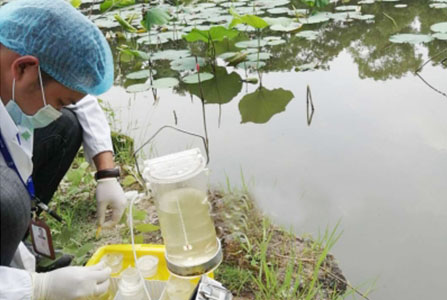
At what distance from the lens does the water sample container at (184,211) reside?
1.14m

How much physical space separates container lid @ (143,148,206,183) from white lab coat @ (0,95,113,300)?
1.16 feet

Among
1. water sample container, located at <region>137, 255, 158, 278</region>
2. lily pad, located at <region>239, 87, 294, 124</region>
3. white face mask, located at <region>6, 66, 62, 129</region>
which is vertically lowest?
lily pad, located at <region>239, 87, 294, 124</region>

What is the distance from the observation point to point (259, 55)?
3.31m

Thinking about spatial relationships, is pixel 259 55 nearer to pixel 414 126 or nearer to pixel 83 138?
pixel 414 126

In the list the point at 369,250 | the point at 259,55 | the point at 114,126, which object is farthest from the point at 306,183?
the point at 259,55

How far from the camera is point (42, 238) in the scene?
1.25 m

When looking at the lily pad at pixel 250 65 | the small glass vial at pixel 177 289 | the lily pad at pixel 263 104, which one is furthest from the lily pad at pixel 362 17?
the small glass vial at pixel 177 289

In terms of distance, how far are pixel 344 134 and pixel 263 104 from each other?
649 mm

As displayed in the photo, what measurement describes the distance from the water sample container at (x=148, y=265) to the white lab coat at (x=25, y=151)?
0.30 meters

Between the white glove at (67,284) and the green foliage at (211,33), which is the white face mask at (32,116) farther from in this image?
the green foliage at (211,33)

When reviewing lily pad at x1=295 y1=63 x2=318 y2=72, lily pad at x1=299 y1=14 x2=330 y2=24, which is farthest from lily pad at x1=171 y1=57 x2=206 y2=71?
lily pad at x1=299 y1=14 x2=330 y2=24

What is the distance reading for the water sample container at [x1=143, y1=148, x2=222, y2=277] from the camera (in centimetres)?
114

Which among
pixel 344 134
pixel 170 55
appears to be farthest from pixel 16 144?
pixel 170 55

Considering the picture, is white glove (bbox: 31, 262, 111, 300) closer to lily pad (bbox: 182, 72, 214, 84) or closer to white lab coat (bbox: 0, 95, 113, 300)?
white lab coat (bbox: 0, 95, 113, 300)
